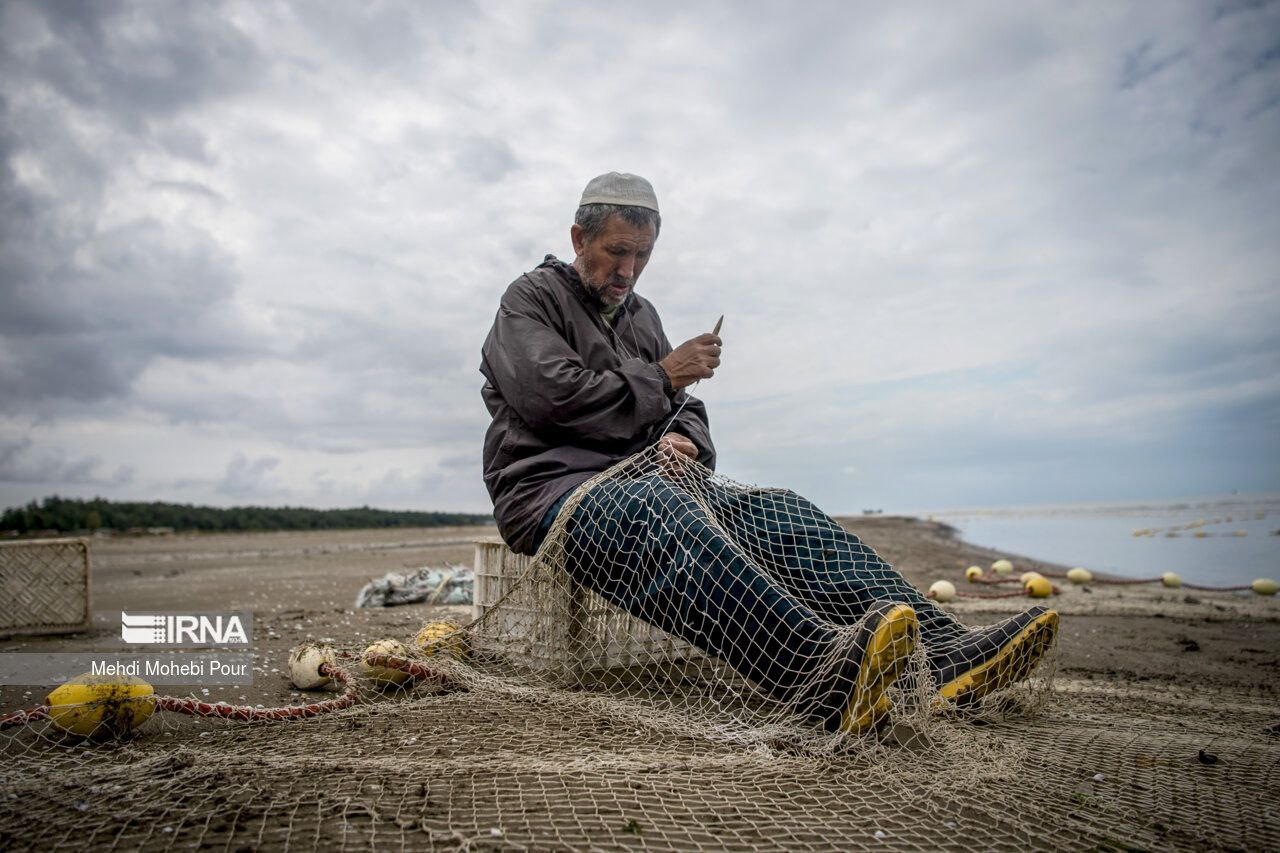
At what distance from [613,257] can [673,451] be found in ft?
3.47

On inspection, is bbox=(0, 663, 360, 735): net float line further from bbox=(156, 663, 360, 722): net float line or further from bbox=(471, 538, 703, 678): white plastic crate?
bbox=(471, 538, 703, 678): white plastic crate

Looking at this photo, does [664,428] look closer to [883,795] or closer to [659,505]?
[659,505]

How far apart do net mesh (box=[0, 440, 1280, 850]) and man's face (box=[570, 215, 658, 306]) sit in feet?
3.21

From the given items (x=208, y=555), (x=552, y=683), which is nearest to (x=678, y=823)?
(x=552, y=683)

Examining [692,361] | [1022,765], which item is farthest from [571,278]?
[1022,765]

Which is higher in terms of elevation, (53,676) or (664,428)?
(664,428)

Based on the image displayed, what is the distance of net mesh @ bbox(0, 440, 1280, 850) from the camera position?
197 cm

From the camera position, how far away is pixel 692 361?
364cm

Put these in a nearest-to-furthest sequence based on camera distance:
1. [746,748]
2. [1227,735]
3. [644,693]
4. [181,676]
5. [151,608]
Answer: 1. [746,748]
2. [1227,735]
3. [644,693]
4. [181,676]
5. [151,608]

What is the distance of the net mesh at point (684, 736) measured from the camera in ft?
6.45

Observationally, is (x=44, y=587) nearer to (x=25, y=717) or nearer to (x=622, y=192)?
(x=25, y=717)

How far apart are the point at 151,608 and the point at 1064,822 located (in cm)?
892

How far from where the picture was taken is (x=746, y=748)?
2621 mm

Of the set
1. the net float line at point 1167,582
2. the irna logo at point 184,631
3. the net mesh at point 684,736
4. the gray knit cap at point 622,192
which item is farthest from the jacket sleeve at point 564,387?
the net float line at point 1167,582
